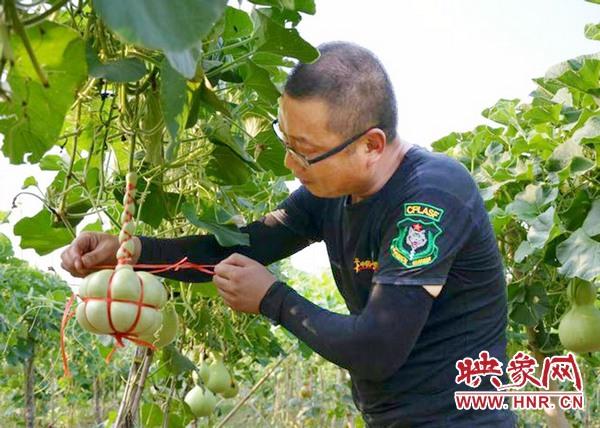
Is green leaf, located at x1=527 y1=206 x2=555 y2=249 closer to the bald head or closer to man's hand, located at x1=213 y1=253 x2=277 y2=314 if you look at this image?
the bald head

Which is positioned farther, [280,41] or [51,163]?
[51,163]

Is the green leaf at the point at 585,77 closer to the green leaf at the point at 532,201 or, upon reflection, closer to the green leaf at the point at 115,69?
the green leaf at the point at 532,201

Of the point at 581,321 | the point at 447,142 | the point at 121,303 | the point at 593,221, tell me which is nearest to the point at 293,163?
the point at 121,303

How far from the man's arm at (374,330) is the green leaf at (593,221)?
95 centimetres

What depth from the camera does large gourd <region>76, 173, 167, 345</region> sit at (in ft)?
3.30

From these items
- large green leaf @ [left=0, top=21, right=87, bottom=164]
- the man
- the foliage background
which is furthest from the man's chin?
large green leaf @ [left=0, top=21, right=87, bottom=164]

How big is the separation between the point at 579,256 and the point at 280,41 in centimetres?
116

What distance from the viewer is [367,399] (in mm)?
1457

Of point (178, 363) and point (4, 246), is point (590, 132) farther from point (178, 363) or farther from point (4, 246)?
point (4, 246)

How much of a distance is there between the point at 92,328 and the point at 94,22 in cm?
40

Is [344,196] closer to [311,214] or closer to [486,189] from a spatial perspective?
[311,214]

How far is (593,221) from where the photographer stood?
6.72 feet

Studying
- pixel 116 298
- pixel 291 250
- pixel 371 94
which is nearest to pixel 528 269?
pixel 291 250

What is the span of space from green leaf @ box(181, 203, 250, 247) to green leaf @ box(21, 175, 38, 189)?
0.28 metres
